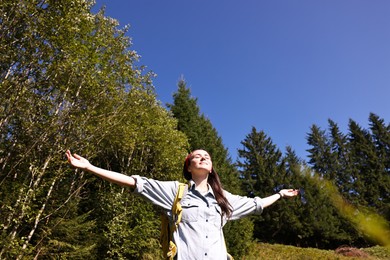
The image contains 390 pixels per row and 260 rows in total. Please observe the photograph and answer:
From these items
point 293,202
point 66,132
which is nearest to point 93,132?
point 66,132

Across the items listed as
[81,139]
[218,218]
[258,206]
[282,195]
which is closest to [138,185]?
[218,218]

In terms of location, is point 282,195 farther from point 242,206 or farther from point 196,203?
point 196,203

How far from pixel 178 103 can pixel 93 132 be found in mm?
11429

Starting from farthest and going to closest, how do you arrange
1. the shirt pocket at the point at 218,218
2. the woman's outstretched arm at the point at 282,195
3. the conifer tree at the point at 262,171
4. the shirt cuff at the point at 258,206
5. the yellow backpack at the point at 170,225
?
1. the conifer tree at the point at 262,171
2. the woman's outstretched arm at the point at 282,195
3. the shirt cuff at the point at 258,206
4. the shirt pocket at the point at 218,218
5. the yellow backpack at the point at 170,225

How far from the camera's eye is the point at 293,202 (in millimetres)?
35000

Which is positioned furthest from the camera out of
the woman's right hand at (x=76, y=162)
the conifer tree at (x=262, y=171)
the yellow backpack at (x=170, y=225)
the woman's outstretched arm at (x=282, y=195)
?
the conifer tree at (x=262, y=171)

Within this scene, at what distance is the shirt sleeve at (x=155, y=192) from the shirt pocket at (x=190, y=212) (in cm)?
13

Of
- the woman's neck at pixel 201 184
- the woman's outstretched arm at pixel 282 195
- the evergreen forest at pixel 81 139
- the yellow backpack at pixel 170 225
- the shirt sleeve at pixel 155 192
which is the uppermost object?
the evergreen forest at pixel 81 139

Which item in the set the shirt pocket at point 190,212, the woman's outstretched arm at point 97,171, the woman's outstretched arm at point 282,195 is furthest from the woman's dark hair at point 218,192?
the woman's outstretched arm at point 97,171

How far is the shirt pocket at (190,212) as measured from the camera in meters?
2.61

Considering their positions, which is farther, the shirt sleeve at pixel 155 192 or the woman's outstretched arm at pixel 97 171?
the shirt sleeve at pixel 155 192

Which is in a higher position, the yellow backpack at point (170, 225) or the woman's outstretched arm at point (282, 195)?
the woman's outstretched arm at point (282, 195)

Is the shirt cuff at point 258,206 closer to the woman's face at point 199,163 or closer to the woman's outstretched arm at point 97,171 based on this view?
the woman's face at point 199,163

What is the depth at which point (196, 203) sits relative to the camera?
107 inches
